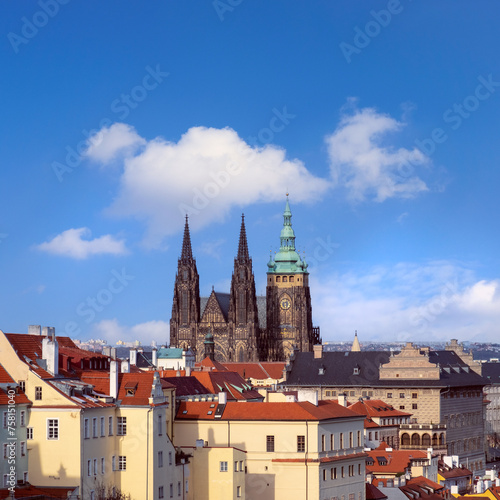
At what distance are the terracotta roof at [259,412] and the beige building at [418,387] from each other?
53.8 metres

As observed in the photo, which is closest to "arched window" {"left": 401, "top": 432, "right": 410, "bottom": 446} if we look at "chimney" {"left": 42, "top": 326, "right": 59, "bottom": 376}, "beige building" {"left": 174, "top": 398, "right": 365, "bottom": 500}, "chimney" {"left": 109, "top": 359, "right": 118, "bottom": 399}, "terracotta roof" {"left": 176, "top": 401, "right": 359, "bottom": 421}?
"terracotta roof" {"left": 176, "top": 401, "right": 359, "bottom": 421}

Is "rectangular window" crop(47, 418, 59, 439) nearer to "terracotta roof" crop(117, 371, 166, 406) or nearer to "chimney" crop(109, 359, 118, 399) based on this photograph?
"terracotta roof" crop(117, 371, 166, 406)

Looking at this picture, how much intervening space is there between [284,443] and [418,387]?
68.9 metres

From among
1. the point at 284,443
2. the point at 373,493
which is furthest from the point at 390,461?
the point at 284,443

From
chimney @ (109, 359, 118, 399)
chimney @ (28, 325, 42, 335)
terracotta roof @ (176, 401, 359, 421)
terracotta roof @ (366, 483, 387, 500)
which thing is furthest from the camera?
chimney @ (28, 325, 42, 335)

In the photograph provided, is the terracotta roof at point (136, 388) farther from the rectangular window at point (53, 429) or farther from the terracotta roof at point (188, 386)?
the terracotta roof at point (188, 386)

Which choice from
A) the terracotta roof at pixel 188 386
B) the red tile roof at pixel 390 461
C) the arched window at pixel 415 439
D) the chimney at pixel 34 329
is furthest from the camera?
the arched window at pixel 415 439

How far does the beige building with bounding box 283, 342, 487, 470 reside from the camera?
6319 inches

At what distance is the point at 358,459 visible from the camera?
332 feet

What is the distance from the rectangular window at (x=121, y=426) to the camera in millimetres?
87188

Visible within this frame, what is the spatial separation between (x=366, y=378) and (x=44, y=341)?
85.1 meters

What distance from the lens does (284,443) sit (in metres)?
96.6

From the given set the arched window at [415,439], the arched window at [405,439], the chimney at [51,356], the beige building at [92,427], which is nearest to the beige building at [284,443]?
the beige building at [92,427]

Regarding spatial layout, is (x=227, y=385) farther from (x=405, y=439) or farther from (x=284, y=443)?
(x=284, y=443)
